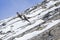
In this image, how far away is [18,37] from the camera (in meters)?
56.9

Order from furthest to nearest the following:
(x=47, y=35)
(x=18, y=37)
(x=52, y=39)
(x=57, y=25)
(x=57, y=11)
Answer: (x=57, y=11)
(x=18, y=37)
(x=57, y=25)
(x=47, y=35)
(x=52, y=39)

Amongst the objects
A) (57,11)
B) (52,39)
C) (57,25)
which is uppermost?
(57,11)

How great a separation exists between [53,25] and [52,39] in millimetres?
8210

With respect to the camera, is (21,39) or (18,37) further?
(18,37)

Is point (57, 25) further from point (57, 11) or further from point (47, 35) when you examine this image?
point (57, 11)

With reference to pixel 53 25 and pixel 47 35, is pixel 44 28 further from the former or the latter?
pixel 47 35

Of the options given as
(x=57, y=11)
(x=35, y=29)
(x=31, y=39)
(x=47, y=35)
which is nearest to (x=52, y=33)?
(x=47, y=35)

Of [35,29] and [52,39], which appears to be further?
[35,29]

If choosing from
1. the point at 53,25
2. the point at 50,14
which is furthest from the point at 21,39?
the point at 50,14

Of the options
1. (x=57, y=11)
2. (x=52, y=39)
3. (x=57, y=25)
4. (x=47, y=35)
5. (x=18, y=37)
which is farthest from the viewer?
(x=57, y=11)

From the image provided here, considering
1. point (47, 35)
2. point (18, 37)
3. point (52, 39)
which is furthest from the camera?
point (18, 37)

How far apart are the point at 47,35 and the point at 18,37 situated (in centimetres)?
957

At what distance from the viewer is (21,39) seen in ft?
175

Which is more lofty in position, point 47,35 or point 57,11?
point 57,11
